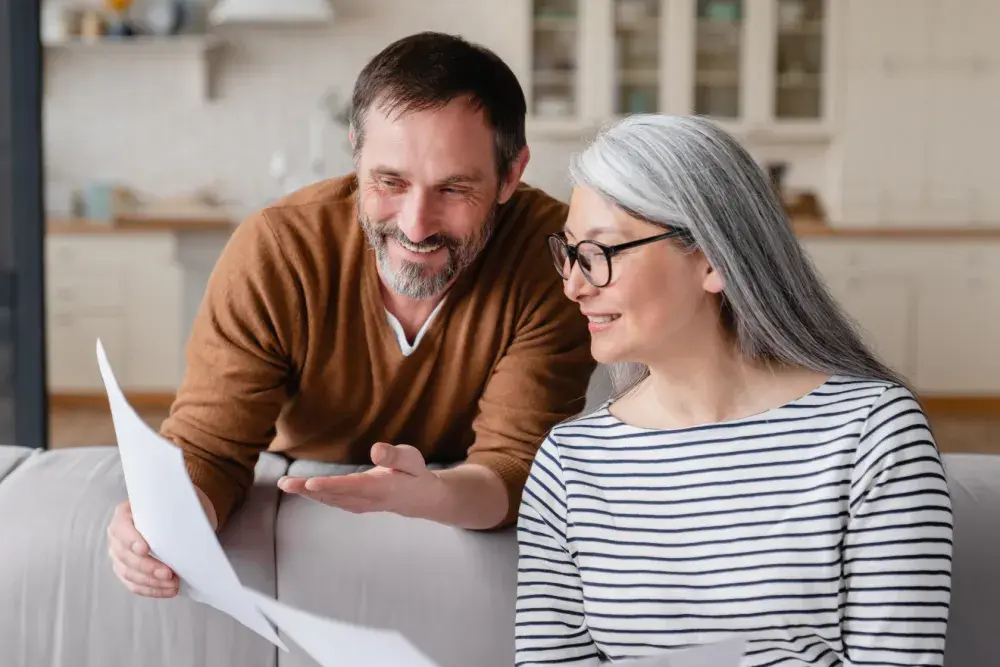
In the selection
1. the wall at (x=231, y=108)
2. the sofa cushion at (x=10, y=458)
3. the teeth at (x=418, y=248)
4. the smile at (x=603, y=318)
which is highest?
the wall at (x=231, y=108)

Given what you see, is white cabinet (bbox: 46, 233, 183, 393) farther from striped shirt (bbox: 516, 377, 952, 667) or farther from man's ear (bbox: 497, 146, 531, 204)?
striped shirt (bbox: 516, 377, 952, 667)

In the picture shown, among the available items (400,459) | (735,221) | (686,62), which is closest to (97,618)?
(400,459)

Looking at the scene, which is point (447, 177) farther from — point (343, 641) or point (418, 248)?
point (343, 641)

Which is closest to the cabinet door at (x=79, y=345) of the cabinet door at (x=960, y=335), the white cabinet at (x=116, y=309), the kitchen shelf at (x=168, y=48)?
the white cabinet at (x=116, y=309)

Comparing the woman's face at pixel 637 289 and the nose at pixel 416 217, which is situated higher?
the nose at pixel 416 217

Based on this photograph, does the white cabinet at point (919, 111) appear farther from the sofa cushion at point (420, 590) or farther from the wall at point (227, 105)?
the sofa cushion at point (420, 590)

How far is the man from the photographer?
4.79 ft

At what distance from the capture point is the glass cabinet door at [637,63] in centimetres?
595

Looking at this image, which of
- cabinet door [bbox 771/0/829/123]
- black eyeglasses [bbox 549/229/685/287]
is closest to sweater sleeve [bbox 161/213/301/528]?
black eyeglasses [bbox 549/229/685/287]

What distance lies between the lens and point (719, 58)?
594 cm

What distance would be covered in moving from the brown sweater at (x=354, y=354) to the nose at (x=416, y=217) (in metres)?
0.16

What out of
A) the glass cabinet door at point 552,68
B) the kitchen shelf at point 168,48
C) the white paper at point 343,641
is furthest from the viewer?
the glass cabinet door at point 552,68

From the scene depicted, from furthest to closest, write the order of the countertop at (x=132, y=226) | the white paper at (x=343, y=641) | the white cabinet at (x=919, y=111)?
1. the white cabinet at (x=919, y=111)
2. the countertop at (x=132, y=226)
3. the white paper at (x=343, y=641)

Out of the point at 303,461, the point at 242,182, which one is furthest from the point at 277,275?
the point at 242,182
